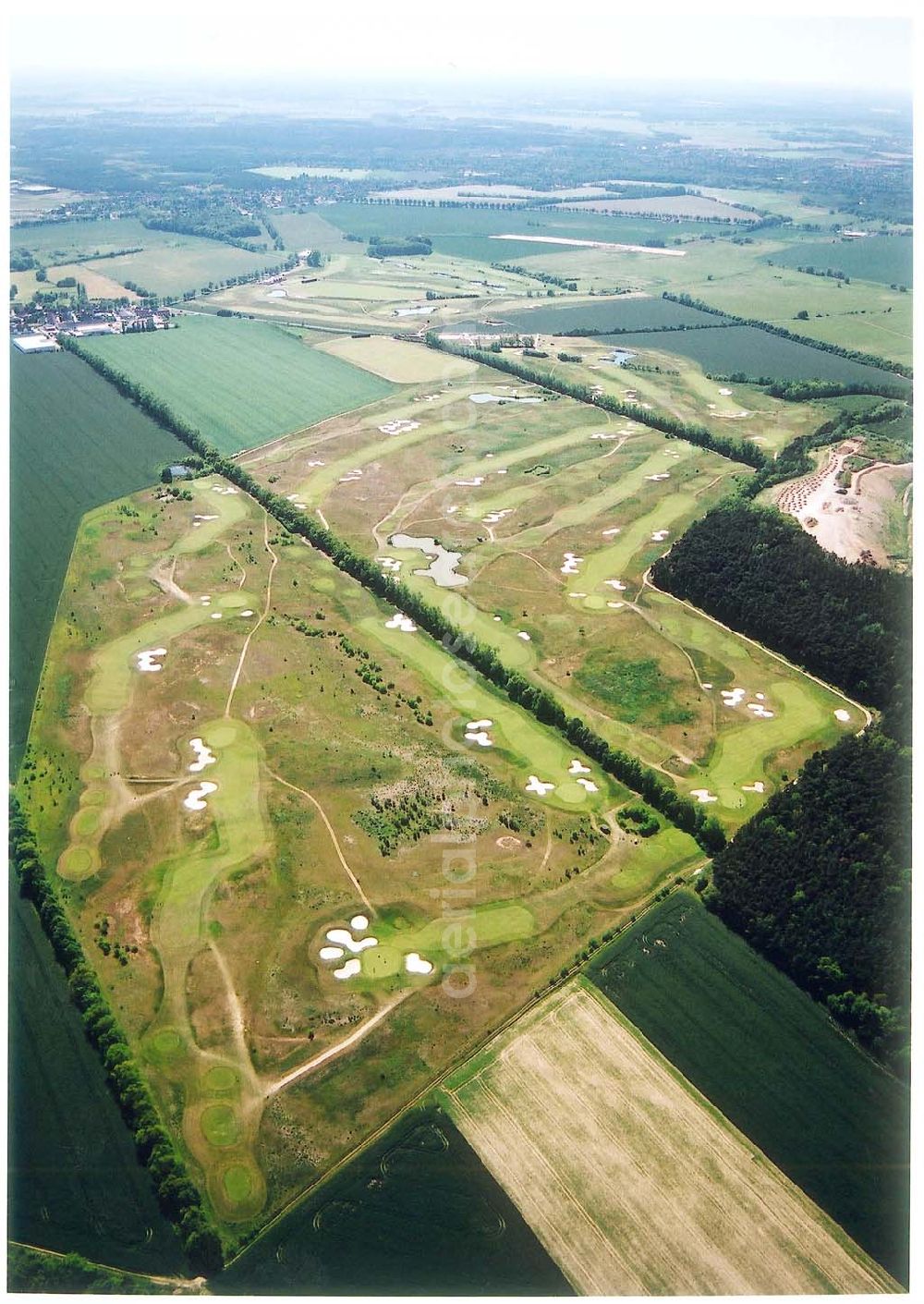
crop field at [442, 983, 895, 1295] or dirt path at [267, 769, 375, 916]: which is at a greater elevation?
dirt path at [267, 769, 375, 916]

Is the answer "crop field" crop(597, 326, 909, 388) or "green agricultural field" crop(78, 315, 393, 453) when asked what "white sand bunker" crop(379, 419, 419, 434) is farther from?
"crop field" crop(597, 326, 909, 388)

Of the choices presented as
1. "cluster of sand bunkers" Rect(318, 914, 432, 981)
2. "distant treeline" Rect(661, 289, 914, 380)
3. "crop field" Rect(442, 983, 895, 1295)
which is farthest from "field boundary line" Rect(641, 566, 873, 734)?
"distant treeline" Rect(661, 289, 914, 380)

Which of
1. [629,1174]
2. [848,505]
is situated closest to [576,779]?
[629,1174]

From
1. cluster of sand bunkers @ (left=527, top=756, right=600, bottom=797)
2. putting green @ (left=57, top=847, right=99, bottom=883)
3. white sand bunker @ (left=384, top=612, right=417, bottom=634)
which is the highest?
white sand bunker @ (left=384, top=612, right=417, bottom=634)

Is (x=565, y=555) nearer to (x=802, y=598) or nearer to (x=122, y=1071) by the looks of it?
(x=802, y=598)

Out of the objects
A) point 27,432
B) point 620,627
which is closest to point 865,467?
point 620,627

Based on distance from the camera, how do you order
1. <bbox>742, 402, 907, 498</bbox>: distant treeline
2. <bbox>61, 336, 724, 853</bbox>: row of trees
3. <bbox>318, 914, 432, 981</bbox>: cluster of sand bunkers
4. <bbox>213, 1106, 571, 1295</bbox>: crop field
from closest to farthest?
<bbox>213, 1106, 571, 1295</bbox>: crop field < <bbox>318, 914, 432, 981</bbox>: cluster of sand bunkers < <bbox>61, 336, 724, 853</bbox>: row of trees < <bbox>742, 402, 907, 498</bbox>: distant treeline
